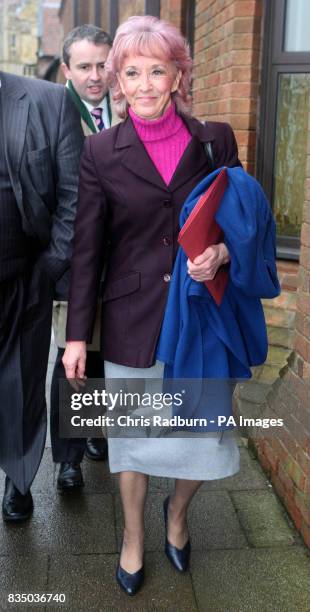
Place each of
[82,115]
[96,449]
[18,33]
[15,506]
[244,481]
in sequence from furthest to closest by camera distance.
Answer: [18,33] → [96,449] → [244,481] → [82,115] → [15,506]

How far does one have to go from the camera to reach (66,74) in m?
3.57

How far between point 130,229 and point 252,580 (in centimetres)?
138

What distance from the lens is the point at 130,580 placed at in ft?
8.77

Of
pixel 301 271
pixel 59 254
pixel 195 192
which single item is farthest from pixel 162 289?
pixel 301 271

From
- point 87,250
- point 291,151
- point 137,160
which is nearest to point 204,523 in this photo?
point 87,250

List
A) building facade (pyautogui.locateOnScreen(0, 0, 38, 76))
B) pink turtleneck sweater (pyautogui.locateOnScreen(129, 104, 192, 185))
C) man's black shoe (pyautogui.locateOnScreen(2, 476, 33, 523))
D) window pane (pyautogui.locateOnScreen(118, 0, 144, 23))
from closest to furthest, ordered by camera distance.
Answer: pink turtleneck sweater (pyautogui.locateOnScreen(129, 104, 192, 185))
man's black shoe (pyautogui.locateOnScreen(2, 476, 33, 523))
window pane (pyautogui.locateOnScreen(118, 0, 144, 23))
building facade (pyautogui.locateOnScreen(0, 0, 38, 76))

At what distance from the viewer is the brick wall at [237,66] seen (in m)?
4.27

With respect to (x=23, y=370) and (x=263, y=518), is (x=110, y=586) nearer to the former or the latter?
(x=263, y=518)

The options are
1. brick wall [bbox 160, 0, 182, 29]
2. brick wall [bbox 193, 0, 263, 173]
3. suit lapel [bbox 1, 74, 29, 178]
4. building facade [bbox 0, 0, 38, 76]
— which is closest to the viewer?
suit lapel [bbox 1, 74, 29, 178]

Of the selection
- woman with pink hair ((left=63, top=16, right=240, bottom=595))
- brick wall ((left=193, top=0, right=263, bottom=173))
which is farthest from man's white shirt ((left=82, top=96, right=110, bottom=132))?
brick wall ((left=193, top=0, right=263, bottom=173))

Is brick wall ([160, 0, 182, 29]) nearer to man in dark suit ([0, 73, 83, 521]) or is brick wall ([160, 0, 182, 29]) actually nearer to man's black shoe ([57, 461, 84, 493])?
man in dark suit ([0, 73, 83, 521])

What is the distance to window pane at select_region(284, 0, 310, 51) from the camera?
4.15 meters

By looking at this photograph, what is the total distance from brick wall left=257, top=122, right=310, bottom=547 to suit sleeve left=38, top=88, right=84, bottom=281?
95 centimetres

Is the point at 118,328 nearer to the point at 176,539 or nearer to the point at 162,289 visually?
the point at 162,289
